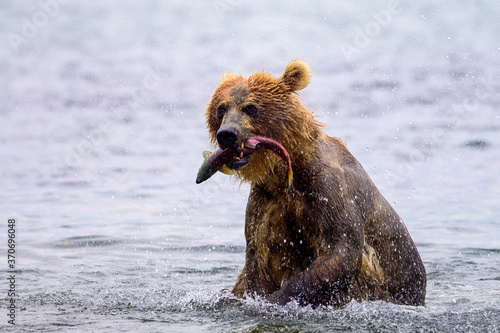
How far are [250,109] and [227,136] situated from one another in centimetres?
35

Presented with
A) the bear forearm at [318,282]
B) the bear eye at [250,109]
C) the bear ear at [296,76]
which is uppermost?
the bear ear at [296,76]

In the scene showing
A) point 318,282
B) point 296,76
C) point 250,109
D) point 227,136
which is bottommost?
point 318,282

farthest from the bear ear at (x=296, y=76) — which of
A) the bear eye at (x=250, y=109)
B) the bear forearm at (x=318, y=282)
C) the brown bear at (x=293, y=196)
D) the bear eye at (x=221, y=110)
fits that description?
the bear forearm at (x=318, y=282)

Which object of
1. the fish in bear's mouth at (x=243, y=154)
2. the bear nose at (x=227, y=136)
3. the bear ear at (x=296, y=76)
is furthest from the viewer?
the bear ear at (x=296, y=76)

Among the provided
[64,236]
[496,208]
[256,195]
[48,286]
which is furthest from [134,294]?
[496,208]

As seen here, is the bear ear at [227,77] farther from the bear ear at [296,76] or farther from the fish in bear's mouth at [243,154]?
the fish in bear's mouth at [243,154]


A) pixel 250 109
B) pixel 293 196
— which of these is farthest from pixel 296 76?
pixel 293 196

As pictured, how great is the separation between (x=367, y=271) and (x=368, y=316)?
52 centimetres

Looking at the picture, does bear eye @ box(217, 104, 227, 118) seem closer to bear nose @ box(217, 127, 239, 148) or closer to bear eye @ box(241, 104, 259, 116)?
bear eye @ box(241, 104, 259, 116)

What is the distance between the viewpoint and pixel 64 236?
11.5 metres

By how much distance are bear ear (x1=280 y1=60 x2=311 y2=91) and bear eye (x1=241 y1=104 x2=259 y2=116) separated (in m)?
0.36

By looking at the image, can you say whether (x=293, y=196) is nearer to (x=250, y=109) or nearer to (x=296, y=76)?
(x=250, y=109)

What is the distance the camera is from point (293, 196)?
20.0 feet

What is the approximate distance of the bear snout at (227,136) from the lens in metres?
5.67
